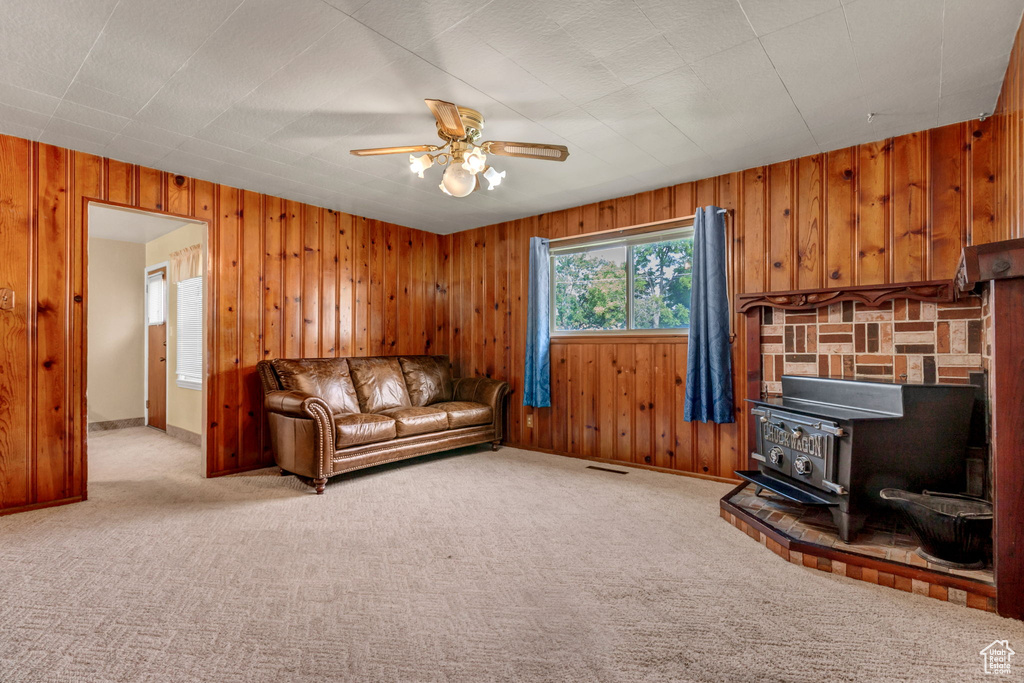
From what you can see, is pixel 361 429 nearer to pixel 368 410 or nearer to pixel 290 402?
pixel 290 402

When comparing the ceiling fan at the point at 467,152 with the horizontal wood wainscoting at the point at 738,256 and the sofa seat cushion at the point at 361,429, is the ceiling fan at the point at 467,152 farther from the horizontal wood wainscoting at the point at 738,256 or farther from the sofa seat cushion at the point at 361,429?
the sofa seat cushion at the point at 361,429

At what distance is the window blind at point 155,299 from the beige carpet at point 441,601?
3.58 metres

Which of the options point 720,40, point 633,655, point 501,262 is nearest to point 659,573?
point 633,655

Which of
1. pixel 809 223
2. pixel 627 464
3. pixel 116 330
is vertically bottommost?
pixel 627 464

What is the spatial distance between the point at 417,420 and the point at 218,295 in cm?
200

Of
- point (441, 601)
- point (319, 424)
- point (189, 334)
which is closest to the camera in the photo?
point (441, 601)

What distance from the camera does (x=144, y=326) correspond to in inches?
260

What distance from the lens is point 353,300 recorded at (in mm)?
5125

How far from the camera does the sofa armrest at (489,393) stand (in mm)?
5059

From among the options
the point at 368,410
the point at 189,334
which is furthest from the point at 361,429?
the point at 189,334

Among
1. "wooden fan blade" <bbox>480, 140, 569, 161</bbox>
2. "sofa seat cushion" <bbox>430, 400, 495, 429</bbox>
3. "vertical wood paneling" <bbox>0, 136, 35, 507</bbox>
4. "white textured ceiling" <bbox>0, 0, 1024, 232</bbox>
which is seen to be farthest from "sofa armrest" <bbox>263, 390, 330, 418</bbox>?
"wooden fan blade" <bbox>480, 140, 569, 161</bbox>

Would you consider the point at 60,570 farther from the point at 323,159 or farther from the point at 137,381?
the point at 137,381

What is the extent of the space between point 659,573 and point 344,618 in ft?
4.63

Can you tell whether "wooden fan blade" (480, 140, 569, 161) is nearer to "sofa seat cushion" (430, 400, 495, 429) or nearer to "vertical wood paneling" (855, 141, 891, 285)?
"vertical wood paneling" (855, 141, 891, 285)
